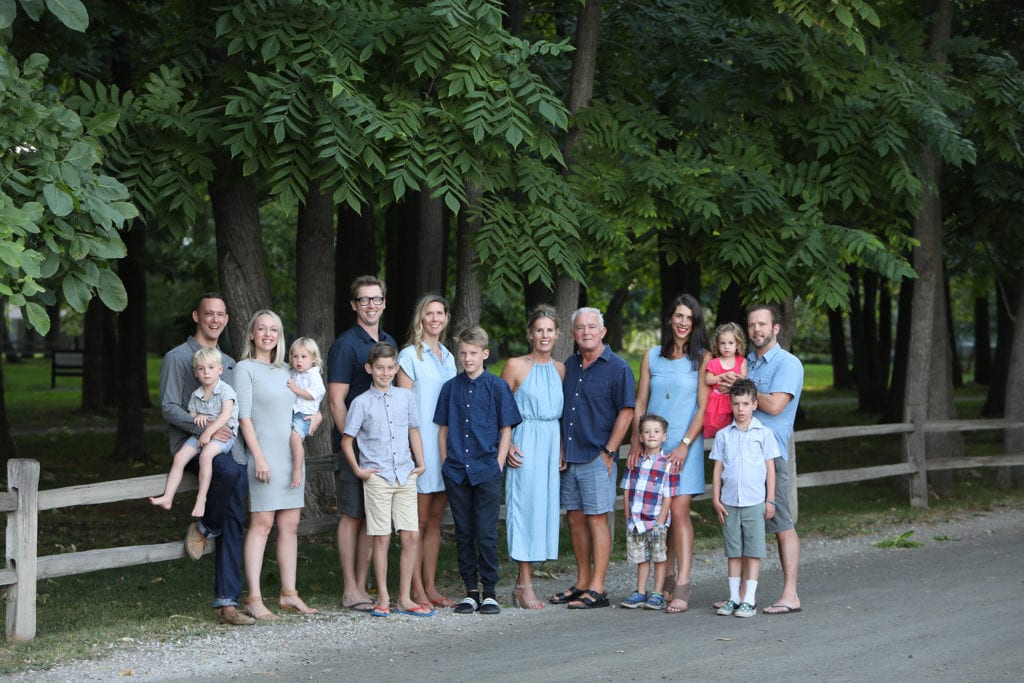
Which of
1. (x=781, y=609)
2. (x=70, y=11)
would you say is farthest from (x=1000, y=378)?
(x=70, y=11)

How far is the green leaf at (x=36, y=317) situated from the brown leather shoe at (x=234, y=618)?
214 centimetres


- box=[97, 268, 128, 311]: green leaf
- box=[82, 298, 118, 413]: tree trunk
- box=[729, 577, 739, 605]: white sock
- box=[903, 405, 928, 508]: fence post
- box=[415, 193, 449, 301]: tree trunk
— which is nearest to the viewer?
box=[97, 268, 128, 311]: green leaf

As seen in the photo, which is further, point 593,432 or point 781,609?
point 593,432

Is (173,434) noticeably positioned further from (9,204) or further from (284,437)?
(9,204)

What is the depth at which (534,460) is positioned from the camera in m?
8.63

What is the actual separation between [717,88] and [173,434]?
750 cm

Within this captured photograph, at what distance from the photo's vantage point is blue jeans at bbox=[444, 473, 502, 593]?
27.8 ft

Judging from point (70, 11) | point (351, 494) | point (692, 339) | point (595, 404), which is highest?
point (70, 11)

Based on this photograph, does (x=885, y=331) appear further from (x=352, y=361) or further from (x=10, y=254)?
(x=10, y=254)

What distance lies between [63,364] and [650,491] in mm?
31722

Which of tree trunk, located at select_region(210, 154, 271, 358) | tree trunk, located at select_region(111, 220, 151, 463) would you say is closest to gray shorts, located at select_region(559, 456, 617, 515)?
tree trunk, located at select_region(210, 154, 271, 358)

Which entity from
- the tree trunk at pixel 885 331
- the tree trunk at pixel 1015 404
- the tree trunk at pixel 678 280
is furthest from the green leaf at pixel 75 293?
the tree trunk at pixel 885 331

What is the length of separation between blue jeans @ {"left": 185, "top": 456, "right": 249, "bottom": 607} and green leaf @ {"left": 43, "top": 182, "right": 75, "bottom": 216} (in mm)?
1728

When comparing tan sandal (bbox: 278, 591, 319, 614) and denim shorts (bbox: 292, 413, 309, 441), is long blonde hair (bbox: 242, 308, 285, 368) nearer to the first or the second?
denim shorts (bbox: 292, 413, 309, 441)
